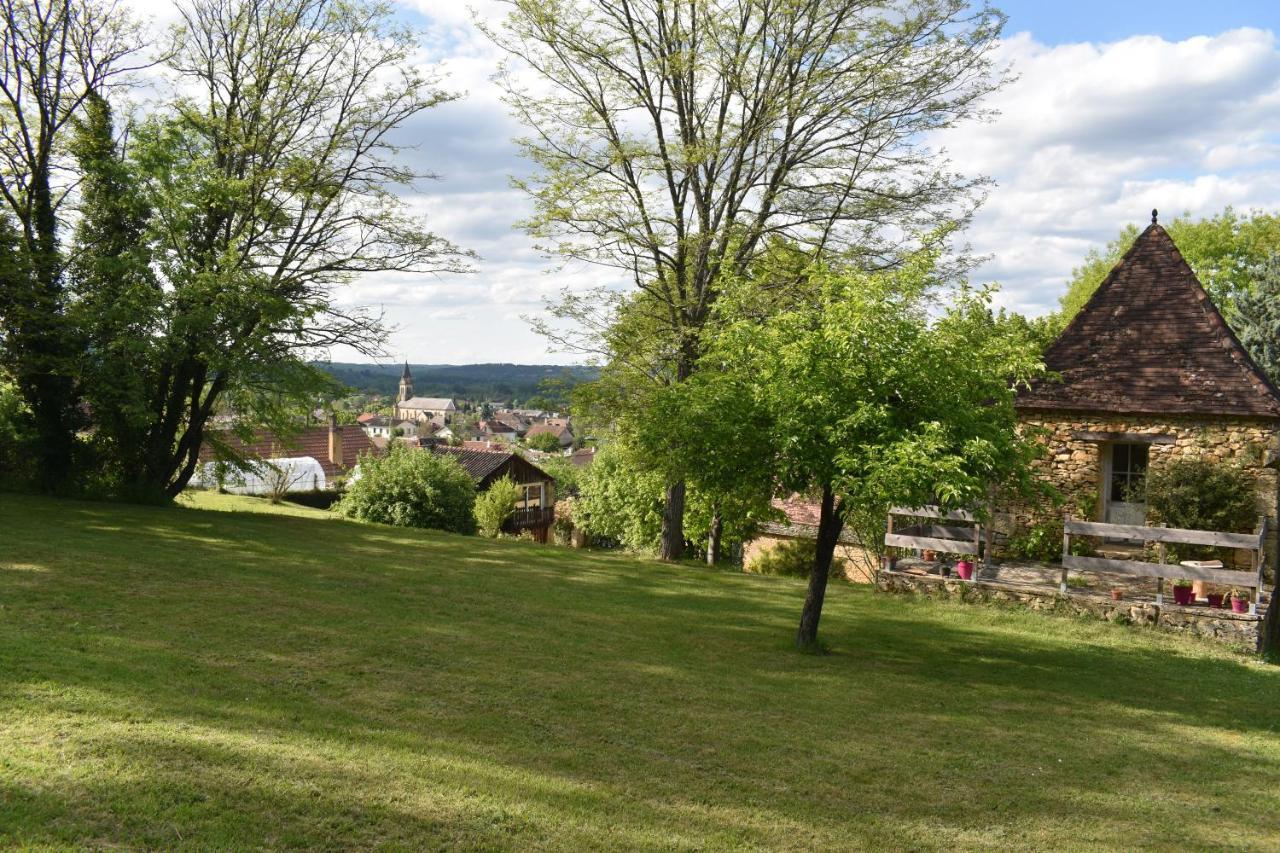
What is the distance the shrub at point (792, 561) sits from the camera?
23.2 m

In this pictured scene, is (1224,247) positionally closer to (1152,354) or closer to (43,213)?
(1152,354)

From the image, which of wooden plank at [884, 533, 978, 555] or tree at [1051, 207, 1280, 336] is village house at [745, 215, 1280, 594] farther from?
tree at [1051, 207, 1280, 336]

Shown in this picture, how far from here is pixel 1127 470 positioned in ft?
55.9

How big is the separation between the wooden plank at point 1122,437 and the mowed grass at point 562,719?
14.6 feet

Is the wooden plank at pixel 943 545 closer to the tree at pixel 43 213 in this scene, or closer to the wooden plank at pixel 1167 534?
the wooden plank at pixel 1167 534

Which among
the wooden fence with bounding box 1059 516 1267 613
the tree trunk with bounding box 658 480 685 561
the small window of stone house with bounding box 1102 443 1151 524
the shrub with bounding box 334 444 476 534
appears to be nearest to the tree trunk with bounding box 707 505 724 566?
the tree trunk with bounding box 658 480 685 561

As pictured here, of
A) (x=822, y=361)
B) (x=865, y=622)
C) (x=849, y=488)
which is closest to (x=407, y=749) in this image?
(x=849, y=488)

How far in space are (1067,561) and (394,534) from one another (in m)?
13.9

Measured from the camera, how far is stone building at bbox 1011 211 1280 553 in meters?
15.1

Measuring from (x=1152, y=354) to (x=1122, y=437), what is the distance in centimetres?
191

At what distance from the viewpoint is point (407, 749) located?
6.37 metres

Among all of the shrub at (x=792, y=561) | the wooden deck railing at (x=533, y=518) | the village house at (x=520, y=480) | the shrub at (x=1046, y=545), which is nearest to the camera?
the shrub at (x=1046, y=545)

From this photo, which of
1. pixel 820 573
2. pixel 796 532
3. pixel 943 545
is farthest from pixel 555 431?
pixel 820 573

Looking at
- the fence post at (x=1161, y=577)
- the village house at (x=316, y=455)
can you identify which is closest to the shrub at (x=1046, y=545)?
the fence post at (x=1161, y=577)
